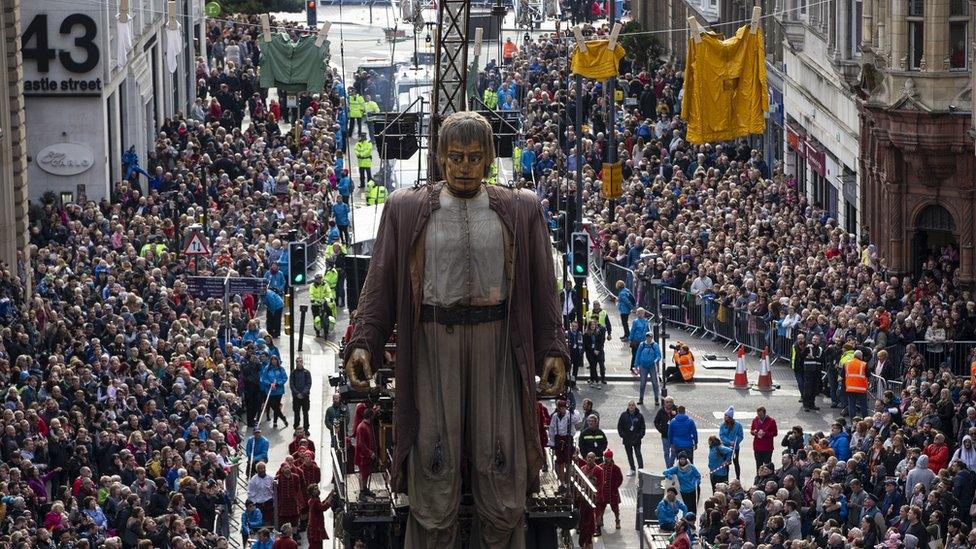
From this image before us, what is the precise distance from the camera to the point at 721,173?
66.8m

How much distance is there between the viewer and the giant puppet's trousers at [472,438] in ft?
57.9

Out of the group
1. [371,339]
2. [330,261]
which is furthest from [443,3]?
[330,261]

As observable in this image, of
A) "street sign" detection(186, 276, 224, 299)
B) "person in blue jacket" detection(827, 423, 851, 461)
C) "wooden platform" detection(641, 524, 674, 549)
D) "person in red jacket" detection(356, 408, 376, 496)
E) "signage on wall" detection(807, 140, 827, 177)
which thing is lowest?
"wooden platform" detection(641, 524, 674, 549)

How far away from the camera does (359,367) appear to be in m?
17.8

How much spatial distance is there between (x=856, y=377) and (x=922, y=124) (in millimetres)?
9060

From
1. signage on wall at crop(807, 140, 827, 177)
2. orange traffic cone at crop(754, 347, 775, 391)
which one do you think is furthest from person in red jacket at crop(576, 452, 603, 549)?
signage on wall at crop(807, 140, 827, 177)

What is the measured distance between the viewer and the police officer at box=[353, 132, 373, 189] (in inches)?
2806

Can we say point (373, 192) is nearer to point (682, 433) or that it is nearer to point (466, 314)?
point (682, 433)

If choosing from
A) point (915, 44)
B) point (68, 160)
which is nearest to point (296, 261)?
point (915, 44)

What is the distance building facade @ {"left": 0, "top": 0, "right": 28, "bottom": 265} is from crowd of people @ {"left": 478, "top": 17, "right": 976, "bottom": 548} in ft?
38.1

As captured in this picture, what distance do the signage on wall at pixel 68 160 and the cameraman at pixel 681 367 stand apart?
20.3 meters

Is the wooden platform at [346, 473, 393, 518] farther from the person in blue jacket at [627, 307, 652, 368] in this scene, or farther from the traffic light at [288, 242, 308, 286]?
the person in blue jacket at [627, 307, 652, 368]

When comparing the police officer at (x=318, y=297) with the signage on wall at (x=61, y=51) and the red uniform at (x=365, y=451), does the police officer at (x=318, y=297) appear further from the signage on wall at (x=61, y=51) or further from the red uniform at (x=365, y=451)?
the red uniform at (x=365, y=451)

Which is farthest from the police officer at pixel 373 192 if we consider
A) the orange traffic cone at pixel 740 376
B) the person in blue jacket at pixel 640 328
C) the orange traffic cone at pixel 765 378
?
the orange traffic cone at pixel 765 378
